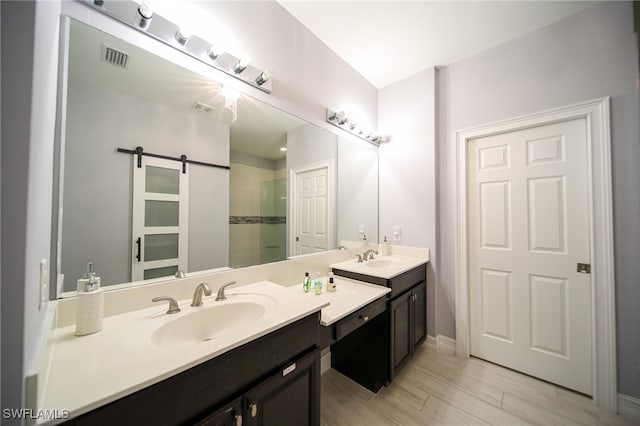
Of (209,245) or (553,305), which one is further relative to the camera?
(553,305)

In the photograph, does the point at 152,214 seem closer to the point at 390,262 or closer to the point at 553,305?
the point at 390,262

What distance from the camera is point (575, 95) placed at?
163 centimetres

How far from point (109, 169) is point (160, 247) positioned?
1.31 ft

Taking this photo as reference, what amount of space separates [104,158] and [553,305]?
304 centimetres

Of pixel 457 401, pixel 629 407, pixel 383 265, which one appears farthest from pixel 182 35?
pixel 629 407

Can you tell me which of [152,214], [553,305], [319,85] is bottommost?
[553,305]

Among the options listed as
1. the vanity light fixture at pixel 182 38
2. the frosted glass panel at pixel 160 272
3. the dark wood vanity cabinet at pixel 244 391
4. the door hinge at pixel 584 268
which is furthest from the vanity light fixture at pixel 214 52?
the door hinge at pixel 584 268

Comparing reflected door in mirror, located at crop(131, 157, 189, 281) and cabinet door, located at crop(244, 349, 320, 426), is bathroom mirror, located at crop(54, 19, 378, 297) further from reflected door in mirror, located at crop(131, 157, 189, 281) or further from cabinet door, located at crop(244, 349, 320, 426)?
cabinet door, located at crop(244, 349, 320, 426)

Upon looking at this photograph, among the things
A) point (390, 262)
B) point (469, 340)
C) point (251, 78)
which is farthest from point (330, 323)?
point (469, 340)

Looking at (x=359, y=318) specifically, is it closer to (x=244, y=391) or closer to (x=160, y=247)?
(x=244, y=391)

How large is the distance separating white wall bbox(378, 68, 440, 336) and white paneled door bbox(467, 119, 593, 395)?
1.09ft

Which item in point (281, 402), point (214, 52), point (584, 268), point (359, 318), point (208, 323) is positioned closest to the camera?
point (281, 402)

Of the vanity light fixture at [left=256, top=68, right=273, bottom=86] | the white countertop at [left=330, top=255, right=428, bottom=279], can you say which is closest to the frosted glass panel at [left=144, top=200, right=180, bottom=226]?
the vanity light fixture at [left=256, top=68, right=273, bottom=86]

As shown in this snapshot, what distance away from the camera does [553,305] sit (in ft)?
5.71
